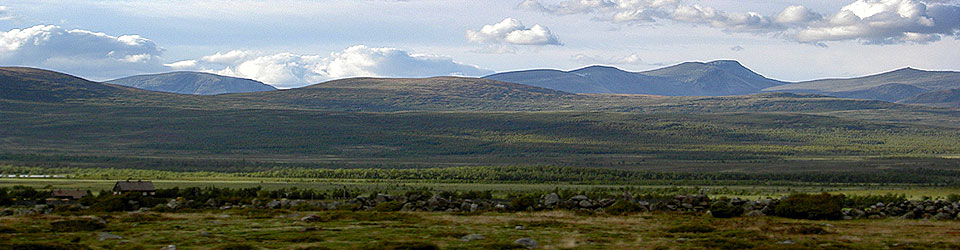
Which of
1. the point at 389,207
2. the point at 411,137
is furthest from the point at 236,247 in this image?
the point at 411,137

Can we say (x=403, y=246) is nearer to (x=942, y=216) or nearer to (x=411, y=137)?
(x=942, y=216)

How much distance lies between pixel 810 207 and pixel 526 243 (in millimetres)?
14600

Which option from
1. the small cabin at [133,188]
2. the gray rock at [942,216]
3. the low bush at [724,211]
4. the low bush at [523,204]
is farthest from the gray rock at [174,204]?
the gray rock at [942,216]

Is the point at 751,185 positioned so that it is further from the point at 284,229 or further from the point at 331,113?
the point at 331,113

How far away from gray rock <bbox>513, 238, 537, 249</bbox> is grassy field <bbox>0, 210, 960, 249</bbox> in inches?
11.2

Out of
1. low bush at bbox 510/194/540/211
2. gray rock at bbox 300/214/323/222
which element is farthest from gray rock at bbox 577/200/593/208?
gray rock at bbox 300/214/323/222

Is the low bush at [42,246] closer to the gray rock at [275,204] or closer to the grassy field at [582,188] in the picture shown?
the gray rock at [275,204]

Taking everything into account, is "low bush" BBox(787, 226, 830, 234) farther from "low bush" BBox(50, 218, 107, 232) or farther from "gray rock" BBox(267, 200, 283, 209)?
"low bush" BBox(50, 218, 107, 232)

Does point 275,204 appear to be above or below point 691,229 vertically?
below

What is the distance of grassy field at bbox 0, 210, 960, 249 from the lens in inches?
966

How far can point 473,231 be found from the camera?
28.4 metres

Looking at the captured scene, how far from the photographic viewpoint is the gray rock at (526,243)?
24164 millimetres

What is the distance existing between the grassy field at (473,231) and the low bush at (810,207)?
1082 millimetres

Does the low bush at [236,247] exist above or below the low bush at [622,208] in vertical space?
above
